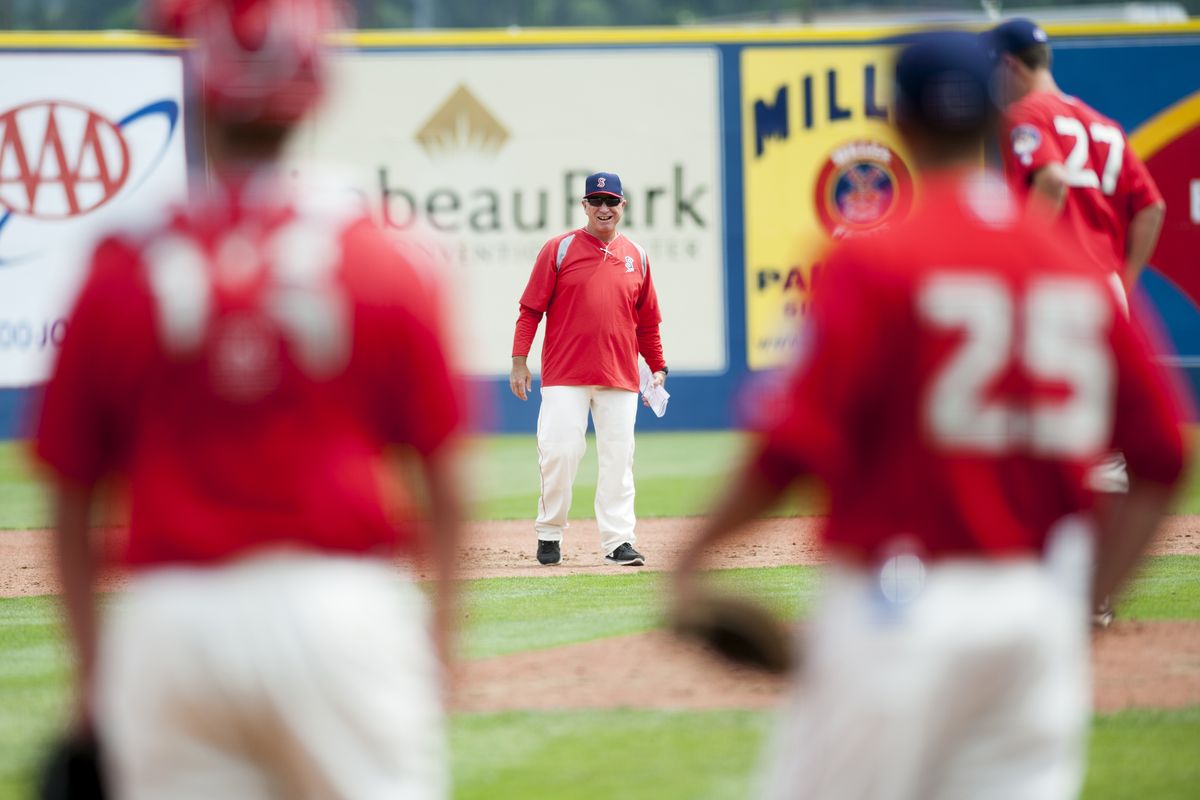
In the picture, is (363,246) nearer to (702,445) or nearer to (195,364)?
(195,364)

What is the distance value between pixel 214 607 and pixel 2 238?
1908 centimetres

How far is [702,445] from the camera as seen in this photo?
65.8 feet

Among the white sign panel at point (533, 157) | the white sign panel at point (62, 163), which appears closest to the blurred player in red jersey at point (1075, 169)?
the white sign panel at point (533, 157)

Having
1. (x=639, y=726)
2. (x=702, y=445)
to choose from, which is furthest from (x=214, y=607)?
(x=702, y=445)

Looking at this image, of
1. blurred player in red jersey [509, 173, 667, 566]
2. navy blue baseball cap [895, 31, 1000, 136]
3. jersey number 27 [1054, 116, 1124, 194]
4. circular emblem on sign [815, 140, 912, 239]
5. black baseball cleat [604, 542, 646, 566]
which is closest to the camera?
navy blue baseball cap [895, 31, 1000, 136]

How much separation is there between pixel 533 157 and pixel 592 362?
431 inches

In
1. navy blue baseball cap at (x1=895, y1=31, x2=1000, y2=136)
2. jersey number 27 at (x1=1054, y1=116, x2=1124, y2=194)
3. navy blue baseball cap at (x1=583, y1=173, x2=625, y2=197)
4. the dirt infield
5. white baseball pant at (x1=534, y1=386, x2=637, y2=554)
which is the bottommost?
the dirt infield

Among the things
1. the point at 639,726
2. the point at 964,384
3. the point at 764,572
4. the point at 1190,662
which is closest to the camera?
the point at 964,384

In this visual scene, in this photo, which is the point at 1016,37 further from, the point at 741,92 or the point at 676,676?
the point at 741,92

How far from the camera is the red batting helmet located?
9.01ft

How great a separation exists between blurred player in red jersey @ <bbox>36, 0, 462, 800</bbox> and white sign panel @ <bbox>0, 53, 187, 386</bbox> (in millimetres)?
18119

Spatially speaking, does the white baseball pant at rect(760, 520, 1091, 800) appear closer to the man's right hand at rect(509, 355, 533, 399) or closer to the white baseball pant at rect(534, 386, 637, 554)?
the white baseball pant at rect(534, 386, 637, 554)

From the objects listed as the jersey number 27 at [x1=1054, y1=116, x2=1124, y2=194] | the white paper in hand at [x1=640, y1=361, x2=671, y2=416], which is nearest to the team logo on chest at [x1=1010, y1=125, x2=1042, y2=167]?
the jersey number 27 at [x1=1054, y1=116, x2=1124, y2=194]

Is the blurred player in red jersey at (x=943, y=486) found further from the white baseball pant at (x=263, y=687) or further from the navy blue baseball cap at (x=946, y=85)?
the white baseball pant at (x=263, y=687)
